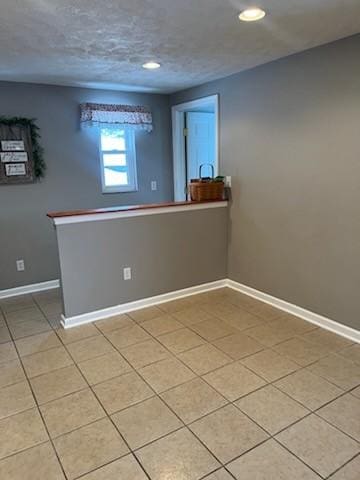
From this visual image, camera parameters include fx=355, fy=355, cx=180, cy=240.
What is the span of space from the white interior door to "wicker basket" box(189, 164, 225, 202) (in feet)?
3.74

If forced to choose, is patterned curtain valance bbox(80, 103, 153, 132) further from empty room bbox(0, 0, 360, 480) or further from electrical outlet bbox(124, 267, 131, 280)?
electrical outlet bbox(124, 267, 131, 280)

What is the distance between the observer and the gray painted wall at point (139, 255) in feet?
10.5

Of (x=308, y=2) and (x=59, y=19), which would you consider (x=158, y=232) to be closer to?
(x=59, y=19)

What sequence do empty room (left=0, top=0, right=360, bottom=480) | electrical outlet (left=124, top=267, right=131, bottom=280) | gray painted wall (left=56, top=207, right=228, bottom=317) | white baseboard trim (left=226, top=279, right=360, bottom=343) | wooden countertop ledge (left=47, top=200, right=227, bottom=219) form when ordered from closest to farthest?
1. empty room (left=0, top=0, right=360, bottom=480)
2. white baseboard trim (left=226, top=279, right=360, bottom=343)
3. wooden countertop ledge (left=47, top=200, right=227, bottom=219)
4. gray painted wall (left=56, top=207, right=228, bottom=317)
5. electrical outlet (left=124, top=267, right=131, bottom=280)

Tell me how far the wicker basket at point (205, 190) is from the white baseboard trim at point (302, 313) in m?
1.04

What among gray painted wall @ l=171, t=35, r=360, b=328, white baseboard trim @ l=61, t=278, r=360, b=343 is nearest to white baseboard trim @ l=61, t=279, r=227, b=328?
white baseboard trim @ l=61, t=278, r=360, b=343

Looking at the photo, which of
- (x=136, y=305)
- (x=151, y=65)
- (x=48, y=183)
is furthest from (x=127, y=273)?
(x=151, y=65)

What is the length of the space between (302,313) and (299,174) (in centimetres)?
128

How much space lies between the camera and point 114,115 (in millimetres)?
4285

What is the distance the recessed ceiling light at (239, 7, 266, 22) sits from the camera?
Answer: 6.85 feet

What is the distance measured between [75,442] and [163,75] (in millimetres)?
3282

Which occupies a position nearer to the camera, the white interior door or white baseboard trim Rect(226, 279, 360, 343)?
white baseboard trim Rect(226, 279, 360, 343)

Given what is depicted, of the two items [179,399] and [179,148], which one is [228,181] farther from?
[179,399]

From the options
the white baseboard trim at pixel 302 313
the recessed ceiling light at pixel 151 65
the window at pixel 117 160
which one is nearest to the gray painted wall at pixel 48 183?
the window at pixel 117 160
